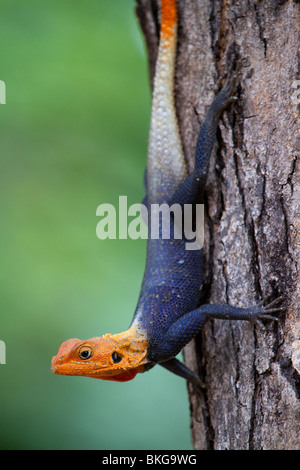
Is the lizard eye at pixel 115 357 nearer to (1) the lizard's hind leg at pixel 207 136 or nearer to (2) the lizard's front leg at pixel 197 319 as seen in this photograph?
(2) the lizard's front leg at pixel 197 319

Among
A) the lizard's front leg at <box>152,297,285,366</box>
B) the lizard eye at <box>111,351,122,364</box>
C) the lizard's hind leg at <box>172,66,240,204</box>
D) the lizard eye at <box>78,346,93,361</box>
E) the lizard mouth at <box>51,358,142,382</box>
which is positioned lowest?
the lizard mouth at <box>51,358,142,382</box>

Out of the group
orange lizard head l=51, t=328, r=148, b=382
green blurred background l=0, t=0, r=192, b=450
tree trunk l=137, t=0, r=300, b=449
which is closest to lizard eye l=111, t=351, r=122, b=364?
orange lizard head l=51, t=328, r=148, b=382

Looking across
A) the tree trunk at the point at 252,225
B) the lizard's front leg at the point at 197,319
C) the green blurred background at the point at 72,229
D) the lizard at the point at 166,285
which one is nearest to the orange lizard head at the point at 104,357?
the lizard at the point at 166,285

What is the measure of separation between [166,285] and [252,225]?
2.13 ft

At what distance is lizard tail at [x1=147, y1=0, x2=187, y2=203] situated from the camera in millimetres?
3000

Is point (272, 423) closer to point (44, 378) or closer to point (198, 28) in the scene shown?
point (44, 378)

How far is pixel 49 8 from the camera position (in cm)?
385

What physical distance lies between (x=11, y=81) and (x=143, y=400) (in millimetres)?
2778

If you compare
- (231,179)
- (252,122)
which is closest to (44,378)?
(231,179)

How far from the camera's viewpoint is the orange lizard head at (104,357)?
2393mm

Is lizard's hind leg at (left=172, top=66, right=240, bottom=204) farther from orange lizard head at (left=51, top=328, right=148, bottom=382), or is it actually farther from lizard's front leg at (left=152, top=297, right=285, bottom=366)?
orange lizard head at (left=51, top=328, right=148, bottom=382)

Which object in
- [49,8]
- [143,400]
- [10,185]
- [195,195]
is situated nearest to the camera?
[195,195]

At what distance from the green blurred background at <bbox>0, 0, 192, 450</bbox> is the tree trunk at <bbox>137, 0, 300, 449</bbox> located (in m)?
0.93

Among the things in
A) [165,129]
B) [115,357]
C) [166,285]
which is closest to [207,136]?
[165,129]
